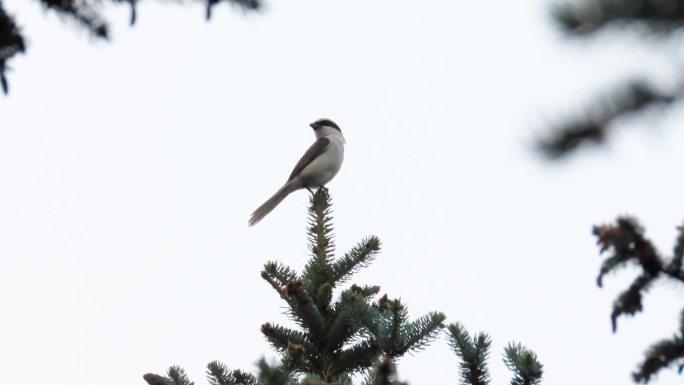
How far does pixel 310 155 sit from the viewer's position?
10531mm

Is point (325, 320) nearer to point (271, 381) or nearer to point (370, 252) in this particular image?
point (370, 252)

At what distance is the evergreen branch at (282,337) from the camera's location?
445 centimetres

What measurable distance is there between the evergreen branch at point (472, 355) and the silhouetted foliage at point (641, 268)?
1.92 meters

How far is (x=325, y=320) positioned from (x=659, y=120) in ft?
11.9

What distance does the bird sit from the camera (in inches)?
402

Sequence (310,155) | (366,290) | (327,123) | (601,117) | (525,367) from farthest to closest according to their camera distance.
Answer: (327,123) < (310,155) < (366,290) < (525,367) < (601,117)

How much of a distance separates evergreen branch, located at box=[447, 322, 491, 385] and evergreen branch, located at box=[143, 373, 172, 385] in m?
1.48

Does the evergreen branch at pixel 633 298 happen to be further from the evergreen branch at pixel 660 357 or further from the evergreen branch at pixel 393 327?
the evergreen branch at pixel 393 327

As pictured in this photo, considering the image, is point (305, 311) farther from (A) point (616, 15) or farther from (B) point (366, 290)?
(A) point (616, 15)

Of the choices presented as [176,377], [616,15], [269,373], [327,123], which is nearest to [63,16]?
[269,373]

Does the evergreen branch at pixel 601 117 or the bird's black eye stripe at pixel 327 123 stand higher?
the bird's black eye stripe at pixel 327 123

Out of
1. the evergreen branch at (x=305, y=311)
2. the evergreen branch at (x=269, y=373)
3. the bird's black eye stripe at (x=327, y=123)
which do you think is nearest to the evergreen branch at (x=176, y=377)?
the evergreen branch at (x=305, y=311)

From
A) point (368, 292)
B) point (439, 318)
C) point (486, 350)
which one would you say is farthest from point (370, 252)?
point (486, 350)

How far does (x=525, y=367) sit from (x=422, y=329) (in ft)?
2.25
